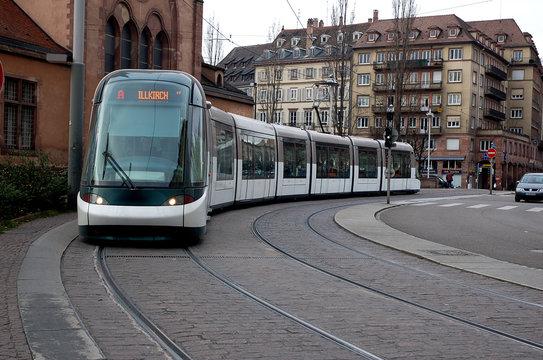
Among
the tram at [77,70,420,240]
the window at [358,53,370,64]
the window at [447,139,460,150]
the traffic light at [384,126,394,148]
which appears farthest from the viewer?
the window at [358,53,370,64]

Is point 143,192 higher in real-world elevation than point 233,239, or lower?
higher

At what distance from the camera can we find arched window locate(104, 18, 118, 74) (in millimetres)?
30562

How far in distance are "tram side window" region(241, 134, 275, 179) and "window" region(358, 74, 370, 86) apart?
232 feet

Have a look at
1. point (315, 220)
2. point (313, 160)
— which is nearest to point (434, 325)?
point (315, 220)

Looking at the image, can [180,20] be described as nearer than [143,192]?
No

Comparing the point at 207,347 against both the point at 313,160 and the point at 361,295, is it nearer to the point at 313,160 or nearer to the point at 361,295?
the point at 361,295

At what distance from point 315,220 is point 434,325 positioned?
12.8 m

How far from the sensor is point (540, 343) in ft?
21.6

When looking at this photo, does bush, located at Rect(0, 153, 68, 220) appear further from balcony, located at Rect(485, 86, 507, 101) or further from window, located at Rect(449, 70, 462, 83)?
balcony, located at Rect(485, 86, 507, 101)

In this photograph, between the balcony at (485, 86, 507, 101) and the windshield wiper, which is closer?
the windshield wiper

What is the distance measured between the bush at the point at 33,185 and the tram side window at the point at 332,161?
13.7 metres

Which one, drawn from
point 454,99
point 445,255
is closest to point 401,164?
point 445,255

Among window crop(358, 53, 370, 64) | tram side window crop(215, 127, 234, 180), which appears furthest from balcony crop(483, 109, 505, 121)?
tram side window crop(215, 127, 234, 180)

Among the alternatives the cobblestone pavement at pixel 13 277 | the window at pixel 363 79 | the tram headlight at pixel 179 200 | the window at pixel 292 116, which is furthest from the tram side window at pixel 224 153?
the window at pixel 292 116
